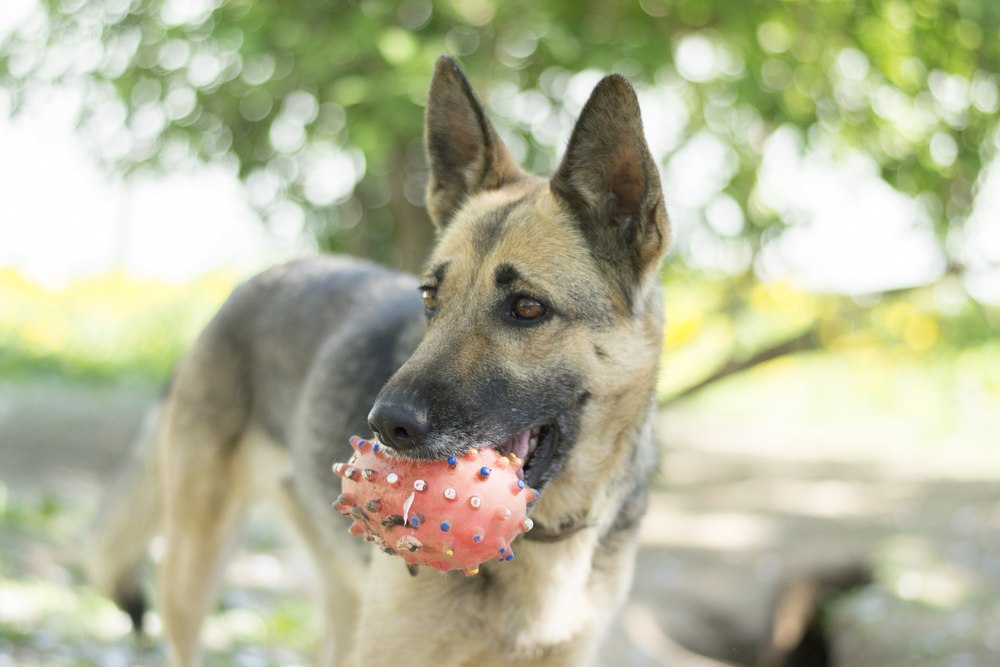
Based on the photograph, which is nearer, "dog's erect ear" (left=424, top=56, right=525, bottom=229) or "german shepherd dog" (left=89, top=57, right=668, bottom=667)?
"german shepherd dog" (left=89, top=57, right=668, bottom=667)

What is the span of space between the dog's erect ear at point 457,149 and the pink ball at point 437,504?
116cm

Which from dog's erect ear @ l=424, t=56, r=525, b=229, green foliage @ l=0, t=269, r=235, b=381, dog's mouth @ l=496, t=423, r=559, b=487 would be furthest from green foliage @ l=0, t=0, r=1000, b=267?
green foliage @ l=0, t=269, r=235, b=381

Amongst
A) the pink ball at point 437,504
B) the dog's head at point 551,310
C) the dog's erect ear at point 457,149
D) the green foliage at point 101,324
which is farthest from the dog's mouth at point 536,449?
the green foliage at point 101,324

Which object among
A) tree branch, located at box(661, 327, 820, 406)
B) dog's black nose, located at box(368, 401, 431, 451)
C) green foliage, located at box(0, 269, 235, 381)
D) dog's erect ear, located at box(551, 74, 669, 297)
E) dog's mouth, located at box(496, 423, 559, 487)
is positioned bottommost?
green foliage, located at box(0, 269, 235, 381)

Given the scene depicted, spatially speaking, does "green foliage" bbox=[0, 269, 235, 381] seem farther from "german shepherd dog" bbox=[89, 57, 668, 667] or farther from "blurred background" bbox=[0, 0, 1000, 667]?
"german shepherd dog" bbox=[89, 57, 668, 667]

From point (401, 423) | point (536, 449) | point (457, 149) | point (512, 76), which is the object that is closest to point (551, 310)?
point (536, 449)

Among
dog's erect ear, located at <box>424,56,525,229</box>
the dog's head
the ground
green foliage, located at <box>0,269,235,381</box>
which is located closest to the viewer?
the dog's head

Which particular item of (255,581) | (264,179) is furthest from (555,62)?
(255,581)

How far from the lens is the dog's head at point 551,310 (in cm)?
266

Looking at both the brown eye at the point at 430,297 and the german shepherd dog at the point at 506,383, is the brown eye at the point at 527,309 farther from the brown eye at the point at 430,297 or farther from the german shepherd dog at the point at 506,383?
the brown eye at the point at 430,297

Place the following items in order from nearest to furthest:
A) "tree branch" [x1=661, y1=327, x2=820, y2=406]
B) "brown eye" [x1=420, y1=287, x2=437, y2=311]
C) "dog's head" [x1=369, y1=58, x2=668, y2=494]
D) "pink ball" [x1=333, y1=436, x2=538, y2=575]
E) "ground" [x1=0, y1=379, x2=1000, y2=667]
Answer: "pink ball" [x1=333, y1=436, x2=538, y2=575], "dog's head" [x1=369, y1=58, x2=668, y2=494], "brown eye" [x1=420, y1=287, x2=437, y2=311], "ground" [x1=0, y1=379, x2=1000, y2=667], "tree branch" [x1=661, y1=327, x2=820, y2=406]

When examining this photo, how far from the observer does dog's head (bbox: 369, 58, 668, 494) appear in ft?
8.72

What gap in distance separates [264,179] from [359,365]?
14.9 feet

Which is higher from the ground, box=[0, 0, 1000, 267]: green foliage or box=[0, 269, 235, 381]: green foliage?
box=[0, 0, 1000, 267]: green foliage
